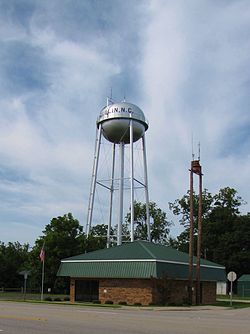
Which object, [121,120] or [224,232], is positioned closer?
[121,120]

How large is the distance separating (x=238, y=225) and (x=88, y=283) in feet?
140

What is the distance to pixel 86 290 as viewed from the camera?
42.4m

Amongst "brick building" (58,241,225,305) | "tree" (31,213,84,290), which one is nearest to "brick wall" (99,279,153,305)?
"brick building" (58,241,225,305)

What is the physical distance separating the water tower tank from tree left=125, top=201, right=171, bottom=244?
3487 cm

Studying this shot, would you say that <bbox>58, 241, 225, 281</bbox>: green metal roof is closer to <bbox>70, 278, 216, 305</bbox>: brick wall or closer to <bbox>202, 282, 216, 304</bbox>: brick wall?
<bbox>70, 278, 216, 305</bbox>: brick wall

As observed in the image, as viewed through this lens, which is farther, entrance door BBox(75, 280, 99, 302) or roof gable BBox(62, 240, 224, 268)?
entrance door BBox(75, 280, 99, 302)

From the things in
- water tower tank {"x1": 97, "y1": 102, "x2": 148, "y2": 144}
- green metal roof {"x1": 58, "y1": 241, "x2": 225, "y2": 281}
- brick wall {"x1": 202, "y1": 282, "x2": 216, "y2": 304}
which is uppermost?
water tower tank {"x1": 97, "y1": 102, "x2": 148, "y2": 144}

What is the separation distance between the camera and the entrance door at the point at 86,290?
41.8 m

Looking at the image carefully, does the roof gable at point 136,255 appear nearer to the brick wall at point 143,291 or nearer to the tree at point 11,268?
the brick wall at point 143,291

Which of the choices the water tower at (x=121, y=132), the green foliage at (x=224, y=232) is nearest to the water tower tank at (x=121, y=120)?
the water tower at (x=121, y=132)

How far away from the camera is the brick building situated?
3828 cm

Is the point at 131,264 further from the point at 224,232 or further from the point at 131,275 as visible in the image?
the point at 224,232

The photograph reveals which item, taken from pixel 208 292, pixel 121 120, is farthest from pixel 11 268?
pixel 208 292

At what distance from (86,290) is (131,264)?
585 cm
